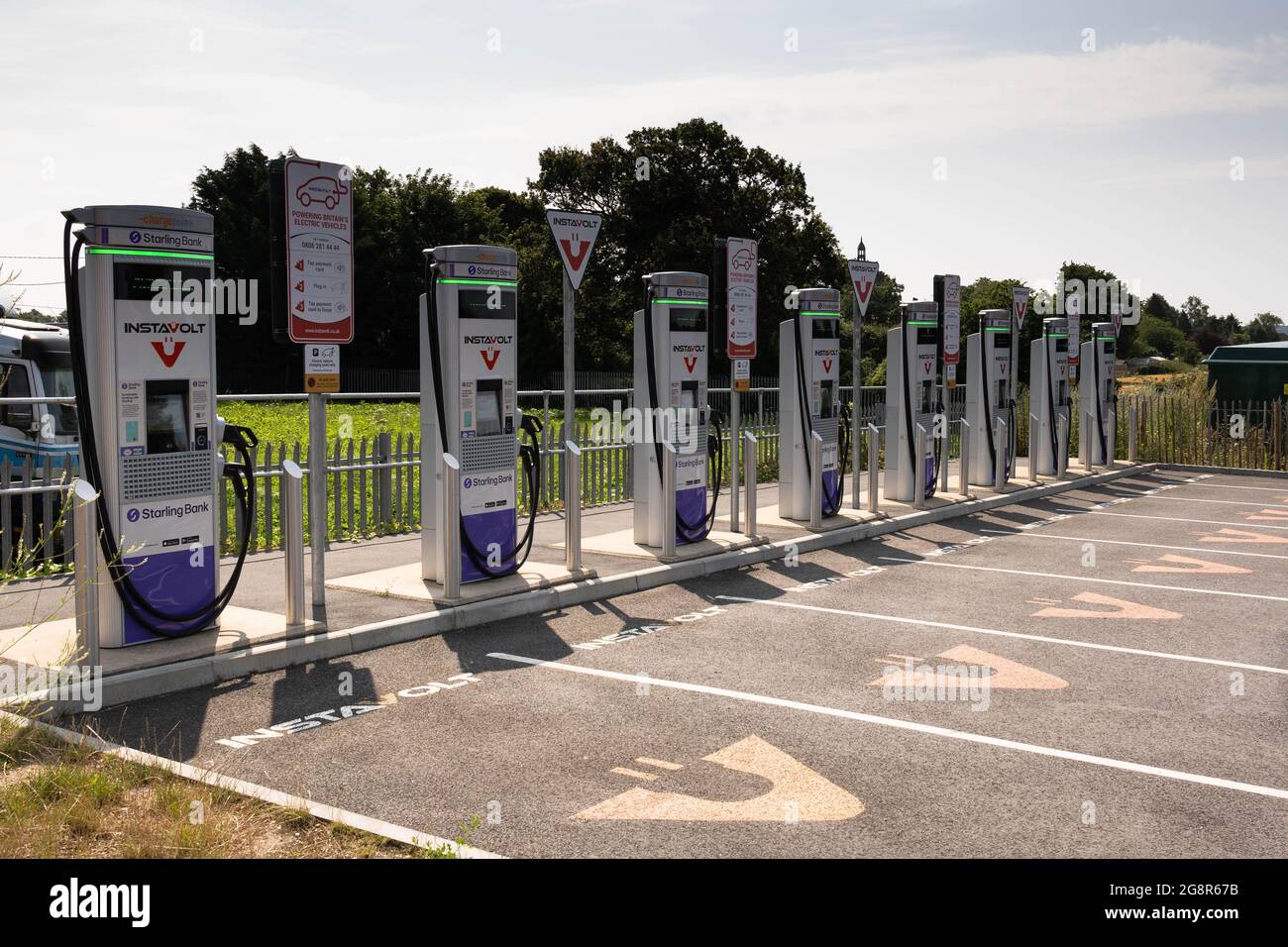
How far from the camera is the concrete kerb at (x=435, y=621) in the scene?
23.9ft

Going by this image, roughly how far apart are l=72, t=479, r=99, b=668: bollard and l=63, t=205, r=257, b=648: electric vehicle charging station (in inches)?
12.9

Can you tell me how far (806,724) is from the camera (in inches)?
270

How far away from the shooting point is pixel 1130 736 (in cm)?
667

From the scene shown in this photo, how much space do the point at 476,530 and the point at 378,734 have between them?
11.8 ft

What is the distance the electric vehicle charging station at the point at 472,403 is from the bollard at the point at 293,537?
148 centimetres

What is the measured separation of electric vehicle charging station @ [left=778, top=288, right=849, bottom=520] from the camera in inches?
559

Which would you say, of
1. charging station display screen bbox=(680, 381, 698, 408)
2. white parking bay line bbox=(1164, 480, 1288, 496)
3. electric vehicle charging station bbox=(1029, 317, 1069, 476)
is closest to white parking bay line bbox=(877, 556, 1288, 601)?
charging station display screen bbox=(680, 381, 698, 408)

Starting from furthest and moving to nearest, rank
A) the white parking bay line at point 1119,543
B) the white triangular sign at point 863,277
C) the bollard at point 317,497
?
the white triangular sign at point 863,277
the white parking bay line at point 1119,543
the bollard at point 317,497

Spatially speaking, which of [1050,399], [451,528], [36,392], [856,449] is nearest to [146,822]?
[451,528]

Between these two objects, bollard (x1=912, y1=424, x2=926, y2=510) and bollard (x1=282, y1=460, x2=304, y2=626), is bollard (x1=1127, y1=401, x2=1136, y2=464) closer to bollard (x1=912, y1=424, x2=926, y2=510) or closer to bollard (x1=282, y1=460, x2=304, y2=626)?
bollard (x1=912, y1=424, x2=926, y2=510)

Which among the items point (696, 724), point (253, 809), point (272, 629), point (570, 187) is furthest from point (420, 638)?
point (570, 187)

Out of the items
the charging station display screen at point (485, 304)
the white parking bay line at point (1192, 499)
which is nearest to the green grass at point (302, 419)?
the white parking bay line at point (1192, 499)

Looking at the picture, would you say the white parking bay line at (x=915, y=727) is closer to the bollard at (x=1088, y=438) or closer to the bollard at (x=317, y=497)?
the bollard at (x=317, y=497)

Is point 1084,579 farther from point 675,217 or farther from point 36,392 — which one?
point 675,217
